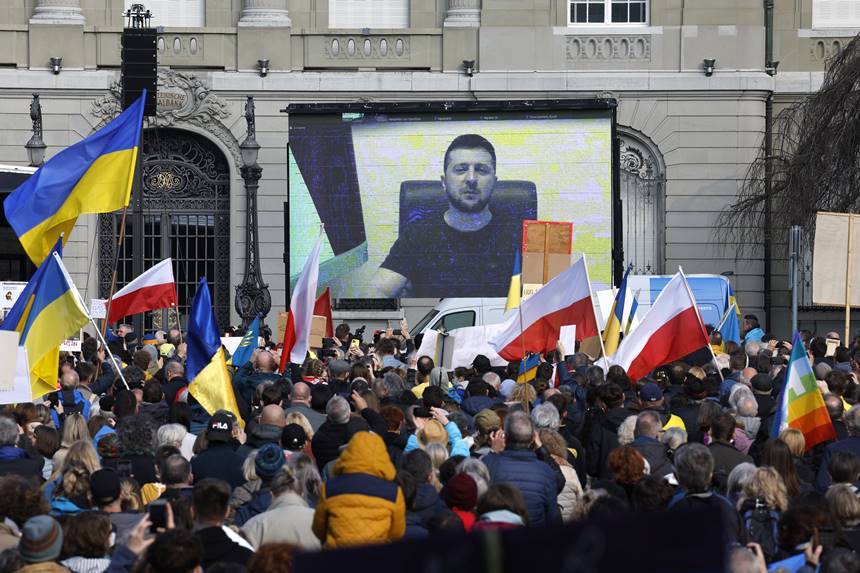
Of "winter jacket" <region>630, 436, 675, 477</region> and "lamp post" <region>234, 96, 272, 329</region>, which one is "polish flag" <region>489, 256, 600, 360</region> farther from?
"lamp post" <region>234, 96, 272, 329</region>

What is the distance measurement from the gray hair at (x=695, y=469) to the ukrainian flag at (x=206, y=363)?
180 inches

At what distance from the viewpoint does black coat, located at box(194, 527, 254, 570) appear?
276 inches

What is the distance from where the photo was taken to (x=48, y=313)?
13.3m

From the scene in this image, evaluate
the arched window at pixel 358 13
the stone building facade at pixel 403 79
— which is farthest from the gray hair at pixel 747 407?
the arched window at pixel 358 13

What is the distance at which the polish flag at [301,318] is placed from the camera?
49.8ft

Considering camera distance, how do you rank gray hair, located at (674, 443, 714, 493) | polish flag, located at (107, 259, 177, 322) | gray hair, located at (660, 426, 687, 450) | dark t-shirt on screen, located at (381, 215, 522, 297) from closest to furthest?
gray hair, located at (674, 443, 714, 493)
gray hair, located at (660, 426, 687, 450)
polish flag, located at (107, 259, 177, 322)
dark t-shirt on screen, located at (381, 215, 522, 297)

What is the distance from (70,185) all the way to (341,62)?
17.2 meters

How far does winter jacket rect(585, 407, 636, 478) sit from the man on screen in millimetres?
15876

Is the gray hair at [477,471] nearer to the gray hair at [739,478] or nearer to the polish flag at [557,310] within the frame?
the gray hair at [739,478]

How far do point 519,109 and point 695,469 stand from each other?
19.9 meters

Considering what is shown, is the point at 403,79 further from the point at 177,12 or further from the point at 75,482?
the point at 75,482

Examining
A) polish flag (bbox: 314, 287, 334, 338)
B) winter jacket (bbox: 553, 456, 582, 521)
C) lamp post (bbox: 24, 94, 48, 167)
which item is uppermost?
lamp post (bbox: 24, 94, 48, 167)

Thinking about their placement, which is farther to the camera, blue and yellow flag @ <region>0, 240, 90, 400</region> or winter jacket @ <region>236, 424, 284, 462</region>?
blue and yellow flag @ <region>0, 240, 90, 400</region>

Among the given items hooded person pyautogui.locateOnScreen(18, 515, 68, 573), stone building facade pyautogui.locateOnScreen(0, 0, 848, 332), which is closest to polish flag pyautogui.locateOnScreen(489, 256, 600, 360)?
hooded person pyautogui.locateOnScreen(18, 515, 68, 573)
